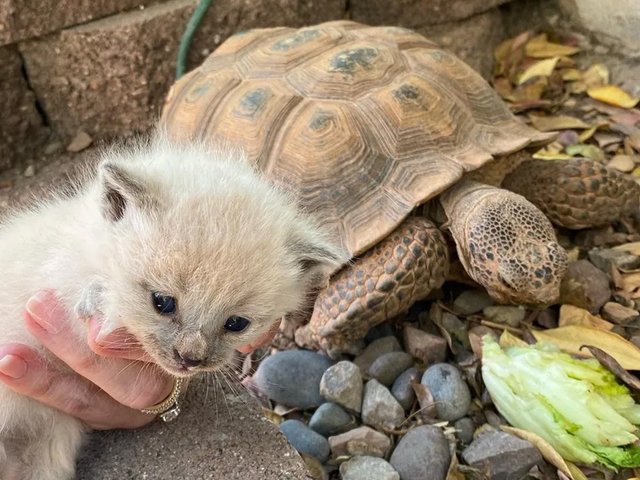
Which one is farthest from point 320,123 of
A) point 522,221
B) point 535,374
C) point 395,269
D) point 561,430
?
point 561,430

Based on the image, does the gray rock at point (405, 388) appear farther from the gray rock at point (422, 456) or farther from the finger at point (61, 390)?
the finger at point (61, 390)

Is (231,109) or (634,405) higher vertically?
(231,109)

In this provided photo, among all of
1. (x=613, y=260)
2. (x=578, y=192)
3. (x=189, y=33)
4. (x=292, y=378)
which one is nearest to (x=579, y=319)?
(x=613, y=260)

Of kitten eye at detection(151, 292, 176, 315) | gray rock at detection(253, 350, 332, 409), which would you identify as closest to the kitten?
kitten eye at detection(151, 292, 176, 315)

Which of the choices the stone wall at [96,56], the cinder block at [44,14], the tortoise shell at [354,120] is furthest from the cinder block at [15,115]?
the tortoise shell at [354,120]

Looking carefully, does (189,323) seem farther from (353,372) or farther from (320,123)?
(320,123)

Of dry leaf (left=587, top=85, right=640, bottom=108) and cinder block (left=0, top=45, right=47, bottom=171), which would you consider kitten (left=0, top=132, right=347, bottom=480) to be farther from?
dry leaf (left=587, top=85, right=640, bottom=108)

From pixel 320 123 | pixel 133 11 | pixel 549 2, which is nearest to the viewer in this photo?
pixel 320 123
